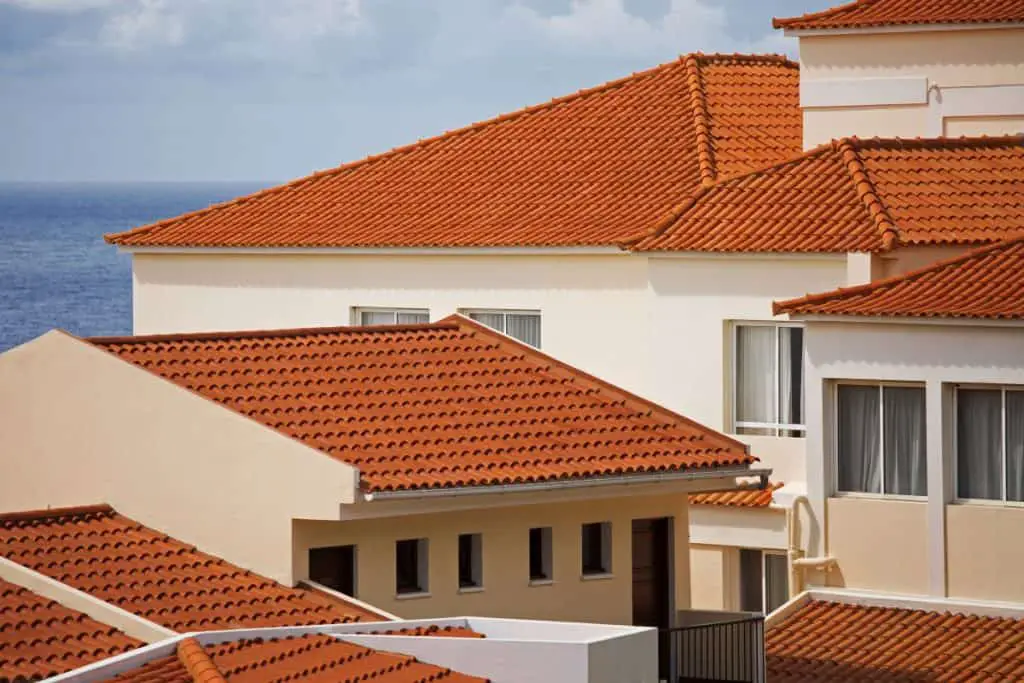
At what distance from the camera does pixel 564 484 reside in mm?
35969

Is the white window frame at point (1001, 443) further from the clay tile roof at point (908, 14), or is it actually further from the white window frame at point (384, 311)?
the white window frame at point (384, 311)

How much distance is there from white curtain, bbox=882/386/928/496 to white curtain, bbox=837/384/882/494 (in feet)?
0.56

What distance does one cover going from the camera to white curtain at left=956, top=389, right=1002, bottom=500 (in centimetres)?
3928

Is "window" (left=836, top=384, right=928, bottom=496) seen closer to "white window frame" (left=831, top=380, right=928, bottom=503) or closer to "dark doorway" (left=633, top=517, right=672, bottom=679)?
"white window frame" (left=831, top=380, right=928, bottom=503)

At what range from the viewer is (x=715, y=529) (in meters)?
44.7

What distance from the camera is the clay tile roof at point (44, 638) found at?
29297 millimetres

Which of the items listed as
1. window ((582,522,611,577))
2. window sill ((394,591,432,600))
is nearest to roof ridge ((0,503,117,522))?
window sill ((394,591,432,600))

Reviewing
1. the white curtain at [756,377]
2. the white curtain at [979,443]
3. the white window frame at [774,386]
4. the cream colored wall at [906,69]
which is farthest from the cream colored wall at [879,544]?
the cream colored wall at [906,69]

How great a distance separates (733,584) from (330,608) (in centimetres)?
1305

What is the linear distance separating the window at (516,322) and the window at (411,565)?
13662mm

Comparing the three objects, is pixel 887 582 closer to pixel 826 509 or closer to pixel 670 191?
pixel 826 509

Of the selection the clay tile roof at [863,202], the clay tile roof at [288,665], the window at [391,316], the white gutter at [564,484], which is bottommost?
the clay tile roof at [288,665]

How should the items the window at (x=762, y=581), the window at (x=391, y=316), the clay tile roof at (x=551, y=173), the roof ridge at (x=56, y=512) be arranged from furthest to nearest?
the window at (x=391, y=316) → the clay tile roof at (x=551, y=173) → the window at (x=762, y=581) → the roof ridge at (x=56, y=512)

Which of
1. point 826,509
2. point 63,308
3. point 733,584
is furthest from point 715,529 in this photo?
point 63,308
